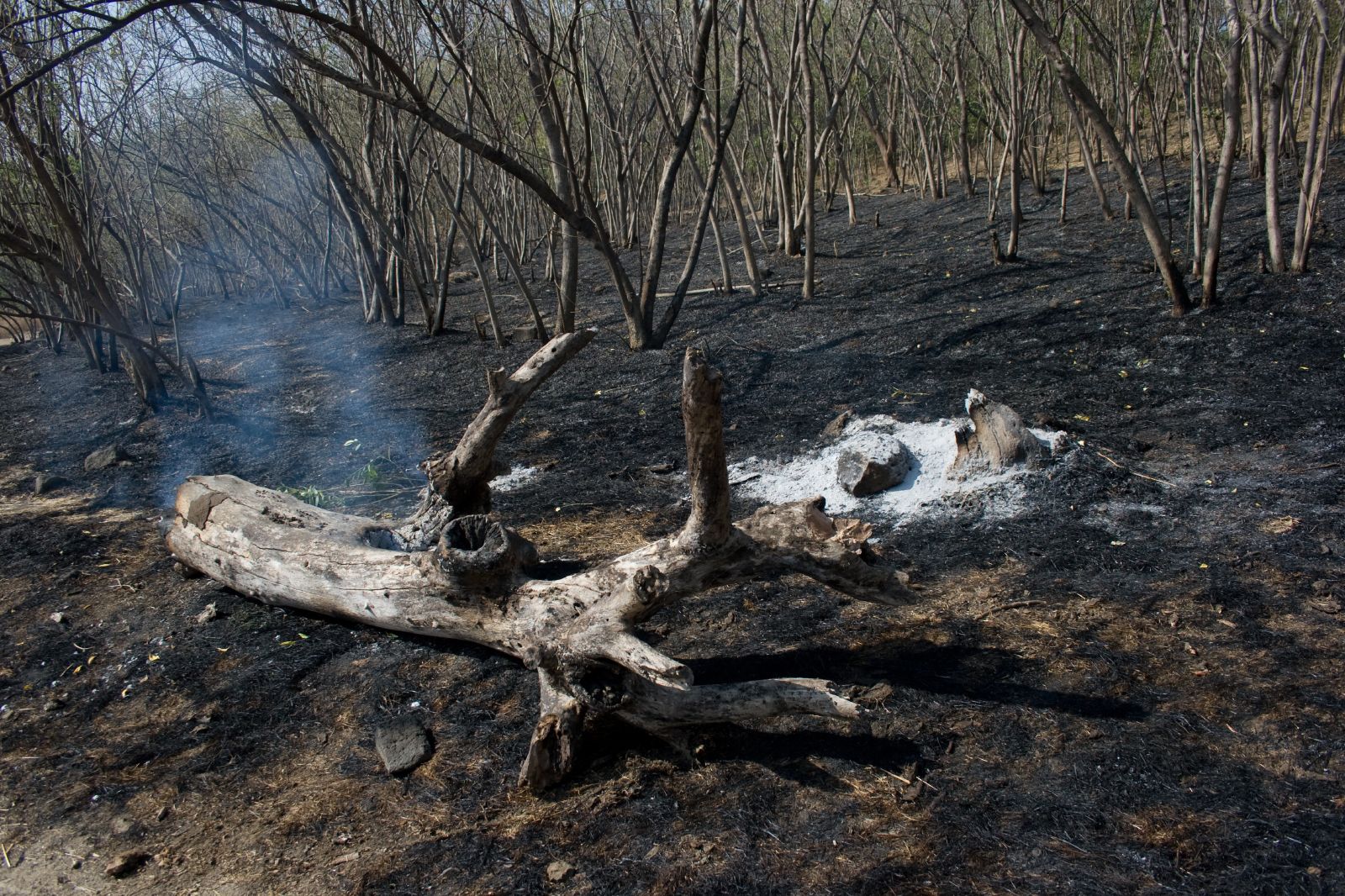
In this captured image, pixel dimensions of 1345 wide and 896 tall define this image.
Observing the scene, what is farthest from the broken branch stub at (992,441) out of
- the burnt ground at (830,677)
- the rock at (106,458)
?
the rock at (106,458)

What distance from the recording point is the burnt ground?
7.45 ft

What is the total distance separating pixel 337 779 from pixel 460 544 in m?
0.84

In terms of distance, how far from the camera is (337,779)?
9.14ft

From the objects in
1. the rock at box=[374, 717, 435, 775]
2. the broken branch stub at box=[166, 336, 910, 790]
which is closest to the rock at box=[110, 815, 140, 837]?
the rock at box=[374, 717, 435, 775]

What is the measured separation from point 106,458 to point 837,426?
468 cm

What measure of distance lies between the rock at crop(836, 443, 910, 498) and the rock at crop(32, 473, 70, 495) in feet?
16.0

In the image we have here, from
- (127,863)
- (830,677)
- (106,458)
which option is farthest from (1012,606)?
(106,458)

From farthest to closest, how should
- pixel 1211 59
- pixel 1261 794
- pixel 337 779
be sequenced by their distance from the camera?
pixel 1211 59 → pixel 337 779 → pixel 1261 794

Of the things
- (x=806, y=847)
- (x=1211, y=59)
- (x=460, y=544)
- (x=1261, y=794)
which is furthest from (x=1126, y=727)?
(x=1211, y=59)

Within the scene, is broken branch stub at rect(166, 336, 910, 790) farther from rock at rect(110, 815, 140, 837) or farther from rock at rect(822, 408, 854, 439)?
rock at rect(822, 408, 854, 439)

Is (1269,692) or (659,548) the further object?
(659,548)

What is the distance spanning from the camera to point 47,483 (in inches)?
229

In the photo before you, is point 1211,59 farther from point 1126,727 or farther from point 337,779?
point 337,779

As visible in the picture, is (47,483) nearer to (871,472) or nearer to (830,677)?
(871,472)
